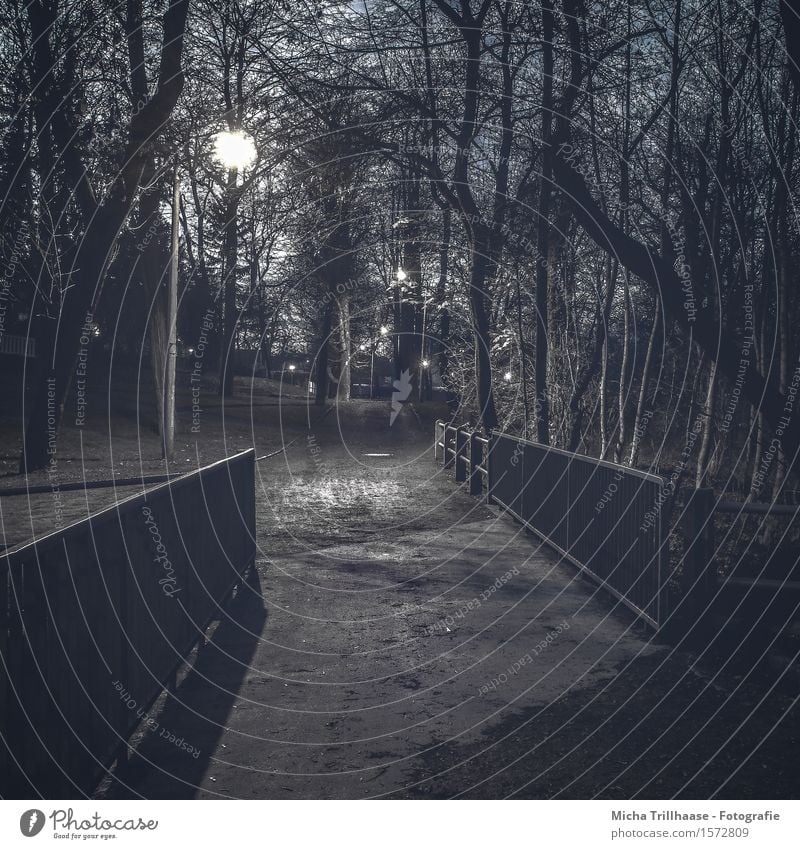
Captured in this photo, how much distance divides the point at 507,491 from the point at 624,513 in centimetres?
620

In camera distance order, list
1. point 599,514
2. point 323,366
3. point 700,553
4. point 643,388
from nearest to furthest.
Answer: point 700,553 < point 599,514 < point 643,388 < point 323,366

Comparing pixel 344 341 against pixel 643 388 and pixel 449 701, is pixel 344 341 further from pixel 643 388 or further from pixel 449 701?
pixel 449 701

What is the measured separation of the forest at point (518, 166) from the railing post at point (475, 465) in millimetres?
1356

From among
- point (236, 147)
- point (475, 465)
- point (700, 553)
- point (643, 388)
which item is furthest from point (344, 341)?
point (700, 553)

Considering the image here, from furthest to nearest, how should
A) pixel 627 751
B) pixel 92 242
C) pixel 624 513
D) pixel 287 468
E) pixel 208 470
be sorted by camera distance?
pixel 287 468 → pixel 92 242 → pixel 624 513 → pixel 208 470 → pixel 627 751

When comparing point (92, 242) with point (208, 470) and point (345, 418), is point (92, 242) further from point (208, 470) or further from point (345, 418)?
→ point (345, 418)

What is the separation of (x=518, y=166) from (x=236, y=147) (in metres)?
10.00

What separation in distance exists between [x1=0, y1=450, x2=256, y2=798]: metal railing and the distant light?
8.12 m

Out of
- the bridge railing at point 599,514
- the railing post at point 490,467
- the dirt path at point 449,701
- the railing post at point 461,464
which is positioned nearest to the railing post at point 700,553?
the bridge railing at point 599,514

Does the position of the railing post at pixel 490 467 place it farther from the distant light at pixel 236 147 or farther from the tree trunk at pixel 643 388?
the distant light at pixel 236 147

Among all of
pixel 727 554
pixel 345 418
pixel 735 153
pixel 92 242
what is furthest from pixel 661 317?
pixel 345 418

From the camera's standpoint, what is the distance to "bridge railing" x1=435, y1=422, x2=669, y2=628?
691 centimetres

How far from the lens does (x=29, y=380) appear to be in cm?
3447

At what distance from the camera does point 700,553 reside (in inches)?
258
